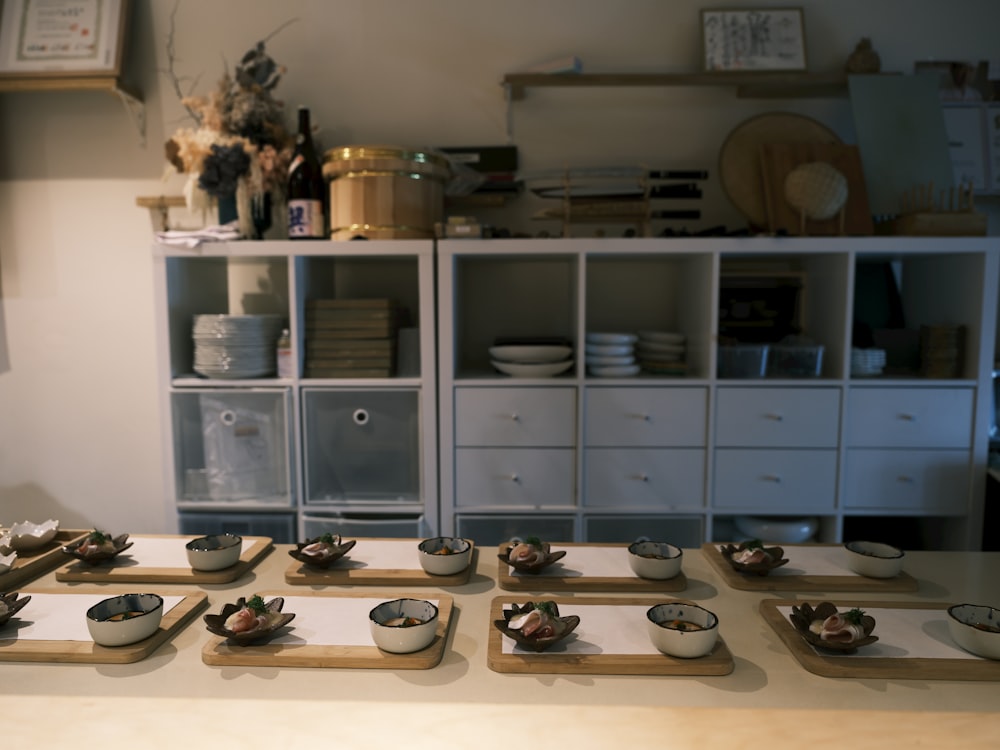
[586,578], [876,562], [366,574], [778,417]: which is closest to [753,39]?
[778,417]

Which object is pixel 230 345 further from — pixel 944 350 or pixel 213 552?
pixel 944 350

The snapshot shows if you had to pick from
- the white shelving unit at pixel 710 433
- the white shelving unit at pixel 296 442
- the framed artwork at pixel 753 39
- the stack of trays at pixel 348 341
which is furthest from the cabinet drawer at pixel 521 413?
the framed artwork at pixel 753 39

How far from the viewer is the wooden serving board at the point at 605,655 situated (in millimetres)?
959

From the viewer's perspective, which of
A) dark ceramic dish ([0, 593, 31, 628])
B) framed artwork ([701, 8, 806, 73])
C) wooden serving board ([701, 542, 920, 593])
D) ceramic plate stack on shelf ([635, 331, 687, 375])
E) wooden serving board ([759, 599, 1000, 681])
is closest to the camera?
wooden serving board ([759, 599, 1000, 681])

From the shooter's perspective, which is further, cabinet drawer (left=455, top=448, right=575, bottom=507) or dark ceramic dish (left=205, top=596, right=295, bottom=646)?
cabinet drawer (left=455, top=448, right=575, bottom=507)

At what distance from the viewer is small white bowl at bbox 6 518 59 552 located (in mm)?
1381

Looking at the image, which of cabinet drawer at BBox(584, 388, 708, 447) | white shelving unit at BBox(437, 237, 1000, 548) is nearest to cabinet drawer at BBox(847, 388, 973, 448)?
white shelving unit at BBox(437, 237, 1000, 548)

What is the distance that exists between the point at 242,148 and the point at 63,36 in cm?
92

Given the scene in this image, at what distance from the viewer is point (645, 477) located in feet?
7.64

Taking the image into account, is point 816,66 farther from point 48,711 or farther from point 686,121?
point 48,711

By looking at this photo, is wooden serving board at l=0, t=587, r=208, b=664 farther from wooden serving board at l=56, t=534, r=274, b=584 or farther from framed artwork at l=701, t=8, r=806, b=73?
framed artwork at l=701, t=8, r=806, b=73

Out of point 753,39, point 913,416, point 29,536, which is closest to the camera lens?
point 29,536

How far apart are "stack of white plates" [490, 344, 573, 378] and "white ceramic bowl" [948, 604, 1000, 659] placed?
144cm

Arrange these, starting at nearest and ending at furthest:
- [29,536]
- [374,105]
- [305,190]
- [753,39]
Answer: [29,536]
[305,190]
[753,39]
[374,105]
